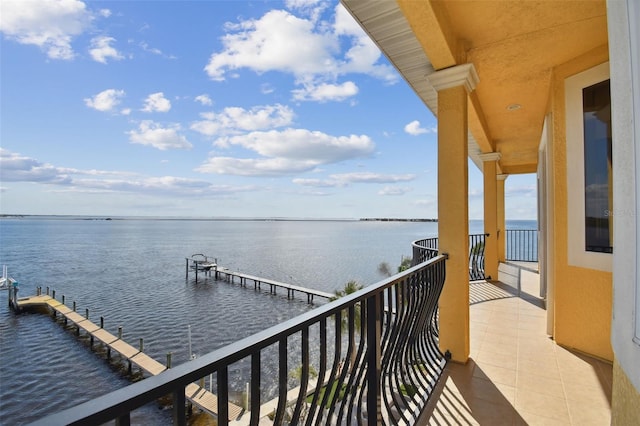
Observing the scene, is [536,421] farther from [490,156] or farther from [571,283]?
[490,156]

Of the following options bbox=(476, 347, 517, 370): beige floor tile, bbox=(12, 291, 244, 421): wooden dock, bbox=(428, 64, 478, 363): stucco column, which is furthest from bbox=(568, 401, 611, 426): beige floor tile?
bbox=(12, 291, 244, 421): wooden dock

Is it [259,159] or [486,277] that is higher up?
[259,159]

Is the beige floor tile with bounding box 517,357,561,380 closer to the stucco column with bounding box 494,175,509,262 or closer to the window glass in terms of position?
the window glass

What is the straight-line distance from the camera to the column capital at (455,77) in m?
2.78

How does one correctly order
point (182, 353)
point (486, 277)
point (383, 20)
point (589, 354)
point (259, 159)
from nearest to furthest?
point (383, 20) → point (589, 354) → point (486, 277) → point (182, 353) → point (259, 159)

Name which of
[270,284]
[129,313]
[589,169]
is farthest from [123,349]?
[589,169]

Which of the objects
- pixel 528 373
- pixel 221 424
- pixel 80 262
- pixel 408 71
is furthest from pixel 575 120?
pixel 80 262

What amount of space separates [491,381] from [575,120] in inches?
101

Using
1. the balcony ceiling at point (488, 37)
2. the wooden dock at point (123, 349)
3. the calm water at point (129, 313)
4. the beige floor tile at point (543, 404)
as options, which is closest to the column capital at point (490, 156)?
the balcony ceiling at point (488, 37)

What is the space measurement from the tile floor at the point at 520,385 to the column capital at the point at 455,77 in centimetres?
258

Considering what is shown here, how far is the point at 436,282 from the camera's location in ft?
8.20

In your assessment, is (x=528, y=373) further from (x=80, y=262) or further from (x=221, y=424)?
(x=80, y=262)

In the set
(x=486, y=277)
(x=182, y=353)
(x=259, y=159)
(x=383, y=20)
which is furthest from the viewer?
(x=259, y=159)

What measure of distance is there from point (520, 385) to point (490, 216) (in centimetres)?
476
